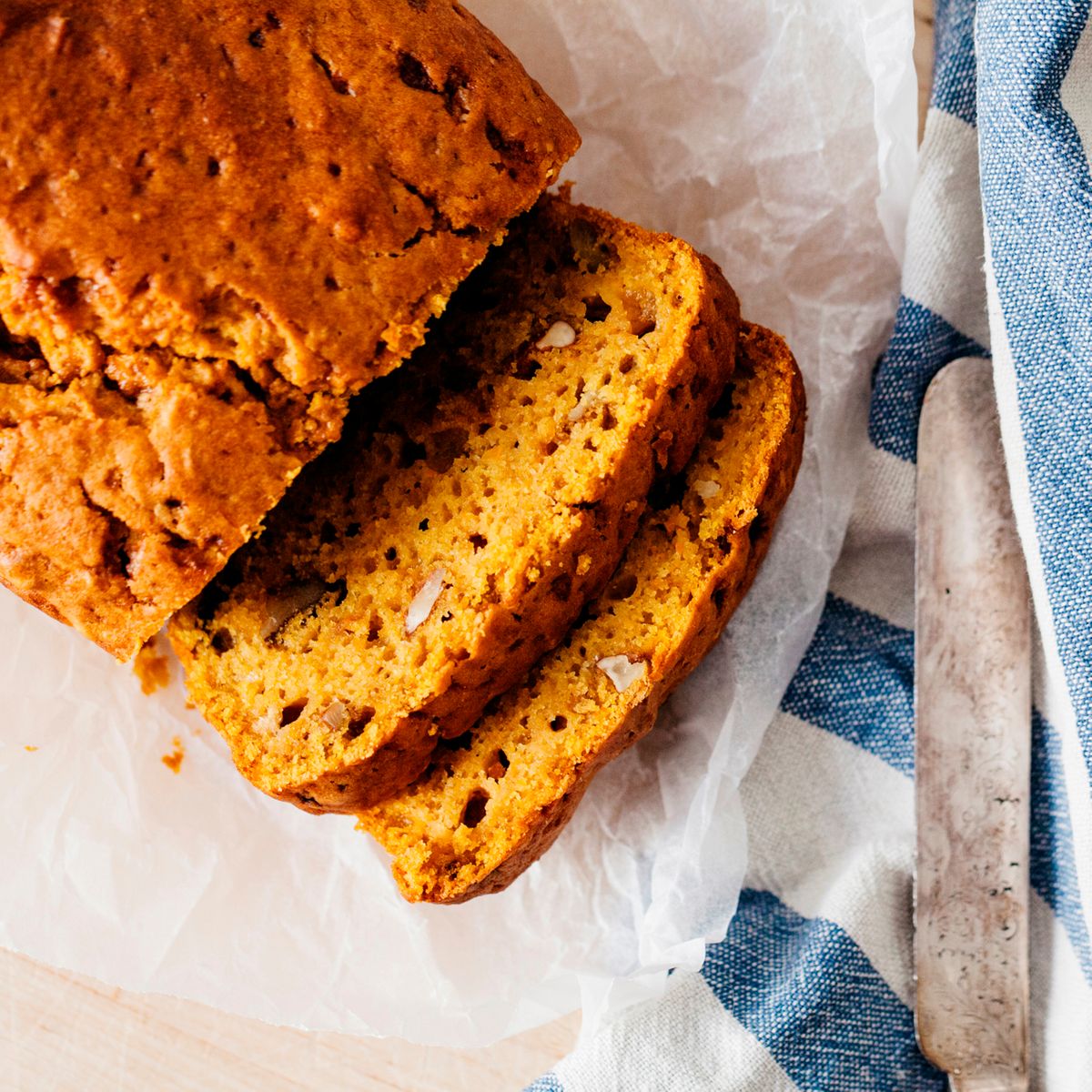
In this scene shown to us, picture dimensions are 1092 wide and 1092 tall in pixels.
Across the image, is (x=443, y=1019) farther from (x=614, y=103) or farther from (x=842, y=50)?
(x=842, y=50)

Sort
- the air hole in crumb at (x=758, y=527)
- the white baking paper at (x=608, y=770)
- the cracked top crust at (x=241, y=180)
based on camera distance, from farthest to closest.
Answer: the white baking paper at (x=608, y=770) < the air hole in crumb at (x=758, y=527) < the cracked top crust at (x=241, y=180)

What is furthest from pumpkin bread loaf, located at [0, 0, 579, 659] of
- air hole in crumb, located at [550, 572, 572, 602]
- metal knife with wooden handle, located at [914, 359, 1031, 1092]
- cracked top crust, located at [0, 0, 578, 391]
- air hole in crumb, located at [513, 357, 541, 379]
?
metal knife with wooden handle, located at [914, 359, 1031, 1092]

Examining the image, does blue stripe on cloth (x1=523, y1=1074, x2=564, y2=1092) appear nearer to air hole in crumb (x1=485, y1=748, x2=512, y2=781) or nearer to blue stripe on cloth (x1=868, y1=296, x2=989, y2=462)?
air hole in crumb (x1=485, y1=748, x2=512, y2=781)

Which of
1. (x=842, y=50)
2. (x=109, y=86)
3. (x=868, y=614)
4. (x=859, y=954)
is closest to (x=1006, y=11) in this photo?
(x=842, y=50)

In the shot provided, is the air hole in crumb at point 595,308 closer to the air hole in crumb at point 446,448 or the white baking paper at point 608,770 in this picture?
the air hole in crumb at point 446,448

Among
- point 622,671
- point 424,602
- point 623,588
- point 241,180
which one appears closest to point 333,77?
point 241,180

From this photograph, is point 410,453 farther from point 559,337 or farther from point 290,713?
point 290,713

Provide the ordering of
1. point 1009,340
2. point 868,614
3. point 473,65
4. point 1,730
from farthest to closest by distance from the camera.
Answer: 1. point 868,614
2. point 1,730
3. point 1009,340
4. point 473,65

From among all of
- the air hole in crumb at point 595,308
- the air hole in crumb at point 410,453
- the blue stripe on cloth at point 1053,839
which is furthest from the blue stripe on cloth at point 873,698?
the air hole in crumb at point 410,453
